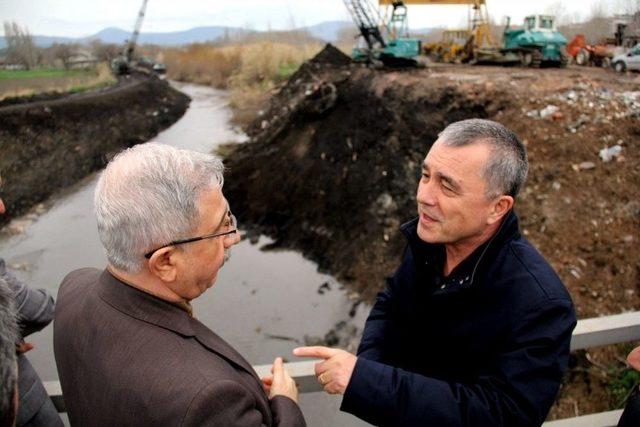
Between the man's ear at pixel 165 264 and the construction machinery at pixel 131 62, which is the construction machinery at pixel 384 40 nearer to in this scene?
the man's ear at pixel 165 264

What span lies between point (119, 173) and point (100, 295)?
1.04ft

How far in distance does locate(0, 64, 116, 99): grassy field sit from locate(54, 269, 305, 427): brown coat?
12.0 meters

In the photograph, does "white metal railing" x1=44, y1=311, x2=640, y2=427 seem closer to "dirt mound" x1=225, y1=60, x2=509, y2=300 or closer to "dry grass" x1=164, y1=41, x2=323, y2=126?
"dirt mound" x1=225, y1=60, x2=509, y2=300

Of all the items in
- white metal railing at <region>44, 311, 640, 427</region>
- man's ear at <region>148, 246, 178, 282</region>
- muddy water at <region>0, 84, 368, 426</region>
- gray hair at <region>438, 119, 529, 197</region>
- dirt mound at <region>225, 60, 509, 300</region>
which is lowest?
muddy water at <region>0, 84, 368, 426</region>

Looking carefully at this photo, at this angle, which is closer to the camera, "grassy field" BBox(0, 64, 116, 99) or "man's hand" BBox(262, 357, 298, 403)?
"man's hand" BBox(262, 357, 298, 403)

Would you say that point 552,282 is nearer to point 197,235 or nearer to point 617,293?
point 197,235

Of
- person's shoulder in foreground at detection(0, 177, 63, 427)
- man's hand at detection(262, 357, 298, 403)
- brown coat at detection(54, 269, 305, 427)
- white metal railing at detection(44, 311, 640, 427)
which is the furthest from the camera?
person's shoulder in foreground at detection(0, 177, 63, 427)

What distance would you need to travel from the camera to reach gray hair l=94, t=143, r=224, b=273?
110 cm

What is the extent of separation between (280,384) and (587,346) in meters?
1.09

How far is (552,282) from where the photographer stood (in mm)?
1368

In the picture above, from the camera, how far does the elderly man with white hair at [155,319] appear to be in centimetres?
98

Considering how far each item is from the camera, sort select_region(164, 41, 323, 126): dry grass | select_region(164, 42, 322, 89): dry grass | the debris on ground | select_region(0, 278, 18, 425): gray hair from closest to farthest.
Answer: select_region(0, 278, 18, 425): gray hair → the debris on ground → select_region(164, 41, 323, 126): dry grass → select_region(164, 42, 322, 89): dry grass

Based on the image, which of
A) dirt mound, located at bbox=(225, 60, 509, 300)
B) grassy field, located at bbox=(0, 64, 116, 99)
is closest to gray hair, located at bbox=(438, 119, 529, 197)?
dirt mound, located at bbox=(225, 60, 509, 300)

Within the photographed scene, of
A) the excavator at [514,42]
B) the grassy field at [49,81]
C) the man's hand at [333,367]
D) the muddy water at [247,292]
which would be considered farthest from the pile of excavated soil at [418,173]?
the grassy field at [49,81]
